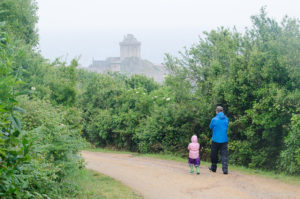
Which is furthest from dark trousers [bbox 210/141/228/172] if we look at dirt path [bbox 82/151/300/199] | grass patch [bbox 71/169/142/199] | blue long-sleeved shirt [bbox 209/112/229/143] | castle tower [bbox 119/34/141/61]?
castle tower [bbox 119/34/141/61]

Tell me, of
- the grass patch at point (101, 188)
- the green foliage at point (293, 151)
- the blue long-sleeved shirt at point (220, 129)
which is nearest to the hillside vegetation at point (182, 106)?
the green foliage at point (293, 151)

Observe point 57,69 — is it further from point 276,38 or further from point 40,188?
point 40,188

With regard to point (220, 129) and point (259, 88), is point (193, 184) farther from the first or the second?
point (259, 88)

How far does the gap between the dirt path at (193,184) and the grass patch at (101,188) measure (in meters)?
0.33

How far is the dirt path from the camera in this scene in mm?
9602

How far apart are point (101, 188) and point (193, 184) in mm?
2493

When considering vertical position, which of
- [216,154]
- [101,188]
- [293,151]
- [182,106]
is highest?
[182,106]

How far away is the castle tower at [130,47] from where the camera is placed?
539 ft

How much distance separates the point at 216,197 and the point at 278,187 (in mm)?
1998

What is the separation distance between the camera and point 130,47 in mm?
165125

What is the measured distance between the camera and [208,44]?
19.0m

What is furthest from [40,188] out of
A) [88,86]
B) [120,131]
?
[88,86]

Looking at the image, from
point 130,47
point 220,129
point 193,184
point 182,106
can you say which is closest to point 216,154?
point 220,129

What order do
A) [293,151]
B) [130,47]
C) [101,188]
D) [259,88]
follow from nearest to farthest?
[101,188] < [293,151] < [259,88] < [130,47]
